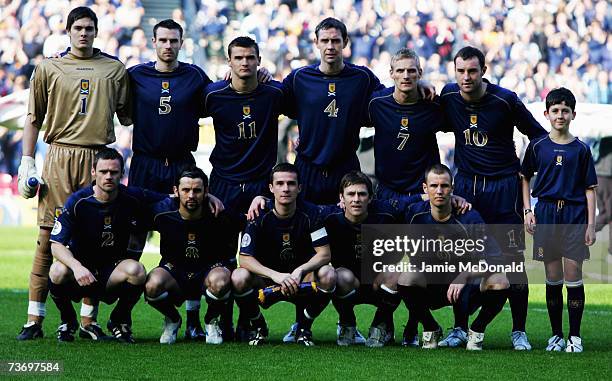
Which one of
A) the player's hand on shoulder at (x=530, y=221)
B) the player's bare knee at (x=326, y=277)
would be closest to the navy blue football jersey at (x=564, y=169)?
the player's hand on shoulder at (x=530, y=221)

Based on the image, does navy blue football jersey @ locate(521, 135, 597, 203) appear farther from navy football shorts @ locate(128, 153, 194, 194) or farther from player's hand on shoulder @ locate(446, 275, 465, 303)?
navy football shorts @ locate(128, 153, 194, 194)

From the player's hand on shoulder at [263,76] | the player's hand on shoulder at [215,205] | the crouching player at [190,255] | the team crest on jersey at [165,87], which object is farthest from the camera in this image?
the player's hand on shoulder at [263,76]

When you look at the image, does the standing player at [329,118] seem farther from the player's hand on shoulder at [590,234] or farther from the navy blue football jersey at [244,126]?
the player's hand on shoulder at [590,234]

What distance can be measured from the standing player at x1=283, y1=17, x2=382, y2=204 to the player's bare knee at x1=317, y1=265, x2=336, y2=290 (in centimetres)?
69

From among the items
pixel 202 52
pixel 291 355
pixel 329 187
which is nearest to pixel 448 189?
pixel 329 187

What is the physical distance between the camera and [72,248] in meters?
7.09

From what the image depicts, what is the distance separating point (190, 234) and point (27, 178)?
3.84 feet

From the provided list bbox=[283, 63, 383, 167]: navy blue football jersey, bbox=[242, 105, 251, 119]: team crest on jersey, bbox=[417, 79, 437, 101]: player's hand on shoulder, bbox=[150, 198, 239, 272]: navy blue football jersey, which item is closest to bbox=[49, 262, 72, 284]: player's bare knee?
bbox=[150, 198, 239, 272]: navy blue football jersey

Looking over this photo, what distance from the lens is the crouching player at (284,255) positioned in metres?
6.90

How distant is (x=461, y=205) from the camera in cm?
697

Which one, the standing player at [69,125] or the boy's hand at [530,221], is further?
the standing player at [69,125]

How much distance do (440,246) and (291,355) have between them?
1305 millimetres

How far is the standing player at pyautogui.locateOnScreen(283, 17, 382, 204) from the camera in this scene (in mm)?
7355

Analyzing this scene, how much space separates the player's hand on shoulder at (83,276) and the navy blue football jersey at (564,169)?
2.97 m
